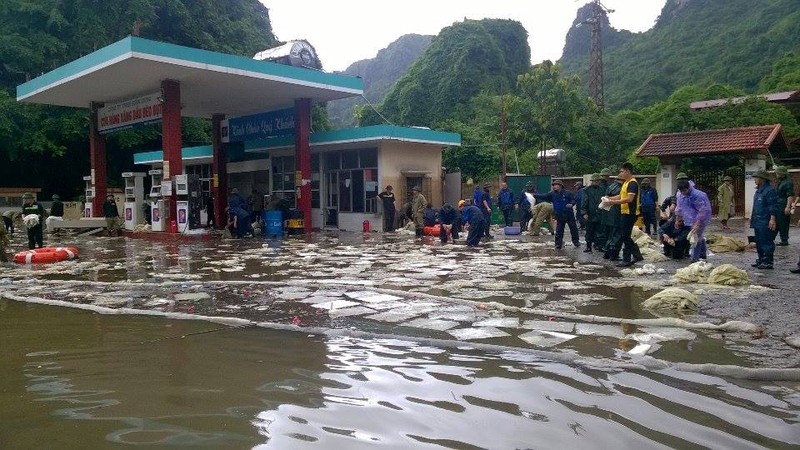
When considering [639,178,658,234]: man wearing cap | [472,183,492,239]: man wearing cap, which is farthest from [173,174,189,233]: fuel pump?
[639,178,658,234]: man wearing cap

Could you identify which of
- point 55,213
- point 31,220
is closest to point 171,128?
point 31,220

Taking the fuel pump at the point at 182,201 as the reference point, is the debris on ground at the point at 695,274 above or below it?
below

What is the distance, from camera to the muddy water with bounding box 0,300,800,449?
334 cm

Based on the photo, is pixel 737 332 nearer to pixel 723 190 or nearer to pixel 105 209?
pixel 723 190

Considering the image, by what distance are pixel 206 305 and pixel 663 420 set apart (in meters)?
5.32

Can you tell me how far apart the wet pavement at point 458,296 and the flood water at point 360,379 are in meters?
0.06

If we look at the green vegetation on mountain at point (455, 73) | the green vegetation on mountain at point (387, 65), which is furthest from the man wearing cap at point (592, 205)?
the green vegetation on mountain at point (387, 65)

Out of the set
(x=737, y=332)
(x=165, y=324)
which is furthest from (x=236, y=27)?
(x=737, y=332)

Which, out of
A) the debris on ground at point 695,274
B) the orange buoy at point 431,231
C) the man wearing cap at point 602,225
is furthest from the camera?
the orange buoy at point 431,231

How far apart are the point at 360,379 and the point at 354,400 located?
44 centimetres

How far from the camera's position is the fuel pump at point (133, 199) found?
891 inches

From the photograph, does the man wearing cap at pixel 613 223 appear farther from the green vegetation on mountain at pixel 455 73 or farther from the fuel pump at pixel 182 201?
the green vegetation on mountain at pixel 455 73

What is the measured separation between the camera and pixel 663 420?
3566 mm

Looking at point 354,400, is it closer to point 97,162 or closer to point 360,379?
point 360,379
